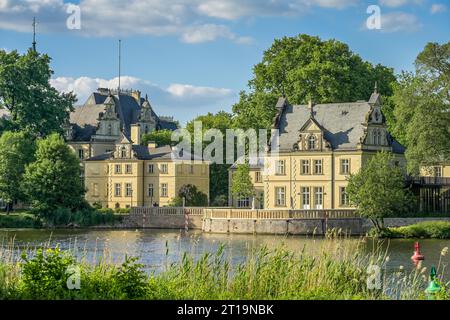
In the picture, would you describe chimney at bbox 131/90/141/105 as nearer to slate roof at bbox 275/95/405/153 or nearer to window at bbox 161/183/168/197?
window at bbox 161/183/168/197

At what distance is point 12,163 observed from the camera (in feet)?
245

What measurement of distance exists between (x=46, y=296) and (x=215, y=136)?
65.2m

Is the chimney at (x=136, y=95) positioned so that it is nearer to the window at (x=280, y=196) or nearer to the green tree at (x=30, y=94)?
the green tree at (x=30, y=94)

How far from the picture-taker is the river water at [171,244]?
41719 millimetres

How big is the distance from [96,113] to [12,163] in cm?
2232

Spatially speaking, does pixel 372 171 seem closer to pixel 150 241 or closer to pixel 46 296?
pixel 150 241

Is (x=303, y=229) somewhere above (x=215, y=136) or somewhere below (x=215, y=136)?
below

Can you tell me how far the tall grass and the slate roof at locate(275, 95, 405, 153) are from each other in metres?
44.4

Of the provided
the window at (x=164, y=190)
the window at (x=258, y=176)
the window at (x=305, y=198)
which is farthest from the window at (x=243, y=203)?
the window at (x=305, y=198)

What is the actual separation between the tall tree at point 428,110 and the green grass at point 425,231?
15.7 ft
